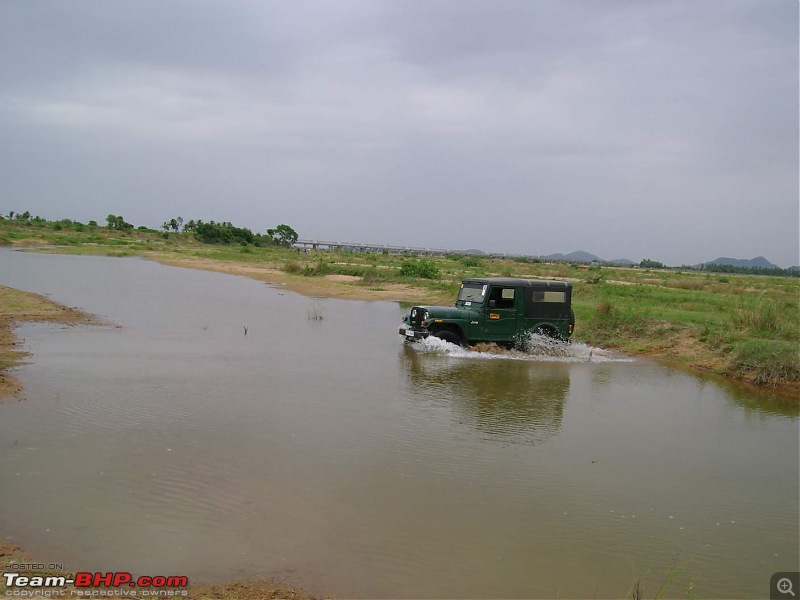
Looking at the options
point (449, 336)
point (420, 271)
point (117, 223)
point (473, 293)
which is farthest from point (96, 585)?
point (117, 223)

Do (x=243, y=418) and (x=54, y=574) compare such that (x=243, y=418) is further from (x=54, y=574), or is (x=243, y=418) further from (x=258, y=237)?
(x=258, y=237)

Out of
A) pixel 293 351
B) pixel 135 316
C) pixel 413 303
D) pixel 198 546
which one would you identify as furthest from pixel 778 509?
pixel 413 303

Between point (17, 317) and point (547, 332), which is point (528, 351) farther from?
point (17, 317)

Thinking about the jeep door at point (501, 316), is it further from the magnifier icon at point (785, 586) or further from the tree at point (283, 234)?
the tree at point (283, 234)

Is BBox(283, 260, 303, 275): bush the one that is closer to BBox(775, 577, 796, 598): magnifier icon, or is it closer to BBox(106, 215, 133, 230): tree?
BBox(775, 577, 796, 598): magnifier icon

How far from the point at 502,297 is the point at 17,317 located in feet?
44.4

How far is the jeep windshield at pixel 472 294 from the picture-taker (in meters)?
15.6

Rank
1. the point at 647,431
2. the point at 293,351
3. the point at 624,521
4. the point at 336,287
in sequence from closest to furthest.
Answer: the point at 624,521 → the point at 647,431 → the point at 293,351 → the point at 336,287

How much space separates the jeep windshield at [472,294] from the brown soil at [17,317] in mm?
10175

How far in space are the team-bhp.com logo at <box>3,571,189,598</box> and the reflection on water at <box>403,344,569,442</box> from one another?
5.43 m

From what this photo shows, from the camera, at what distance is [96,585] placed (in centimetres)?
468

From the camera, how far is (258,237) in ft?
351

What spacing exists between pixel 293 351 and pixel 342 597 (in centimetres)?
1023

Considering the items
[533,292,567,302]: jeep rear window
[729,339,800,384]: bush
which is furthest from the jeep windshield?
[729,339,800,384]: bush
